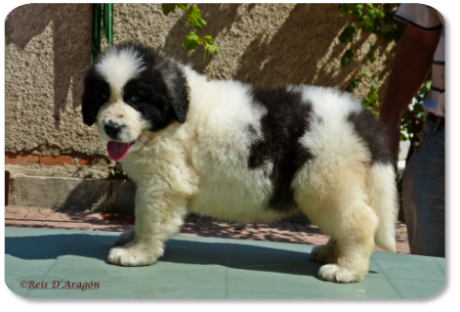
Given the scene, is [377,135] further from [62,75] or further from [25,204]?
[25,204]

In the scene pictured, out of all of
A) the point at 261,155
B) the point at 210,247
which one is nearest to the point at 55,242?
the point at 210,247

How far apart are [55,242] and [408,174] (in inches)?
105

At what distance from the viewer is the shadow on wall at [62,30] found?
Answer: 6.18 metres

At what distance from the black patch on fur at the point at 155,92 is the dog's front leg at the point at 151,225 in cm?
45

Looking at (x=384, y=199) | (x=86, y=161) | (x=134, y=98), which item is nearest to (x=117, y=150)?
(x=134, y=98)

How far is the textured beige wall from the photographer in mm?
6211

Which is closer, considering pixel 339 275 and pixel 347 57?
pixel 339 275

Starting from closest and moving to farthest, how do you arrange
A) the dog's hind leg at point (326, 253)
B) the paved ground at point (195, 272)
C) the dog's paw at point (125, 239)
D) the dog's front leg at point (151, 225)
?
the paved ground at point (195, 272) < the dog's front leg at point (151, 225) < the dog's hind leg at point (326, 253) < the dog's paw at point (125, 239)

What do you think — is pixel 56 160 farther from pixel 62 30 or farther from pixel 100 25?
pixel 100 25

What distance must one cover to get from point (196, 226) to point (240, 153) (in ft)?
12.5

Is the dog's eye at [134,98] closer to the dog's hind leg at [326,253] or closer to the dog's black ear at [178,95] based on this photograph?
the dog's black ear at [178,95]

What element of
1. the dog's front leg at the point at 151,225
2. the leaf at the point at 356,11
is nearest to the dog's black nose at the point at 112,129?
the dog's front leg at the point at 151,225

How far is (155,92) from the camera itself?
2.84 metres

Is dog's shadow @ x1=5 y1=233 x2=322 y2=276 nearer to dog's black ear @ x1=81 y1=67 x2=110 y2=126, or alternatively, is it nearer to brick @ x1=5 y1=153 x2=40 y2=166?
dog's black ear @ x1=81 y1=67 x2=110 y2=126
